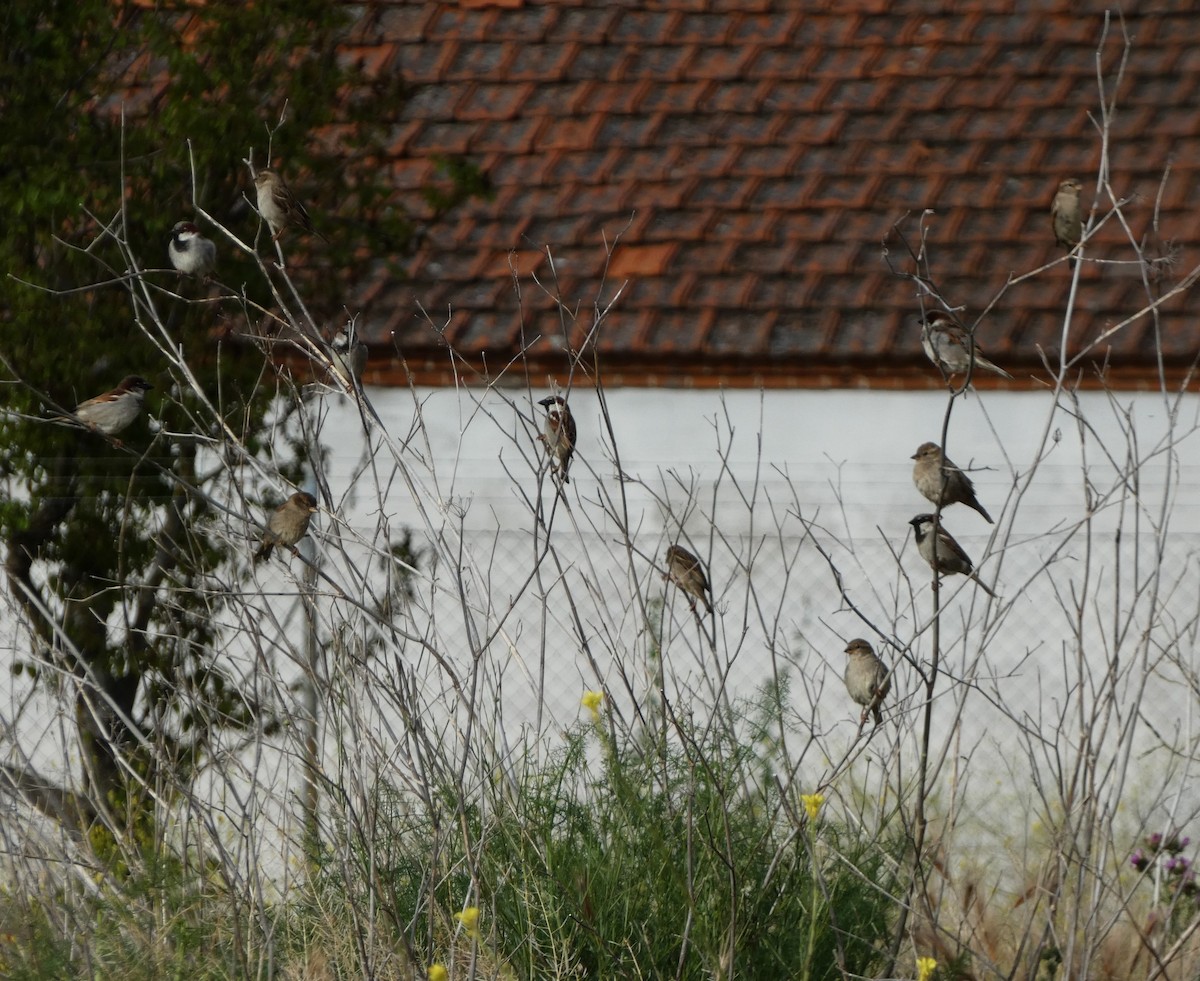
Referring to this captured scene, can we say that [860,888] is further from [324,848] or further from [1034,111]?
[1034,111]

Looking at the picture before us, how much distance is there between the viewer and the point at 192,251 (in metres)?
5.60

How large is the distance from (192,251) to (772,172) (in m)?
3.48

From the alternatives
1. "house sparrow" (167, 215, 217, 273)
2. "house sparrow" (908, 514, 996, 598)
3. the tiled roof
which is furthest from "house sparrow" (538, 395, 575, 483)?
the tiled roof

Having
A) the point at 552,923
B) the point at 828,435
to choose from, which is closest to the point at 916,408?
the point at 828,435

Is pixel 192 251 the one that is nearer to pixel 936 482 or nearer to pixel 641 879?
pixel 936 482

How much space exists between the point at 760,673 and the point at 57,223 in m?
3.19

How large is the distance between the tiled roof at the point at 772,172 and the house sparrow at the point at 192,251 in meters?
1.77

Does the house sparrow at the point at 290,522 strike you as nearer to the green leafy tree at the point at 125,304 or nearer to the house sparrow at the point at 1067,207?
the green leafy tree at the point at 125,304

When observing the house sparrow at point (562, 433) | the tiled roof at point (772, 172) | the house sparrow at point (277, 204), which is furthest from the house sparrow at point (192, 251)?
the tiled roof at point (772, 172)

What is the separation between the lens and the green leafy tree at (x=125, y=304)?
5.92m

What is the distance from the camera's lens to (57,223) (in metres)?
6.01

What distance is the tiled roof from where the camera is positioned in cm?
755

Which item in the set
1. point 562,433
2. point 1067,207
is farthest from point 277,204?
point 1067,207

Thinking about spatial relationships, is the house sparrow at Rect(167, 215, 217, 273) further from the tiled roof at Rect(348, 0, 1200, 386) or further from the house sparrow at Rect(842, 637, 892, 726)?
the house sparrow at Rect(842, 637, 892, 726)
